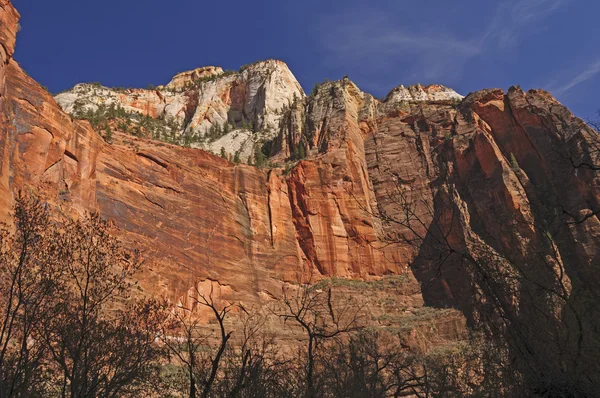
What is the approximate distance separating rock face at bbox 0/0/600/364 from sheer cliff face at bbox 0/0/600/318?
0.13 m

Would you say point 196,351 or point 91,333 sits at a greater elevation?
point 196,351

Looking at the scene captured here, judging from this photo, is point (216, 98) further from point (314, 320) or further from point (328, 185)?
point (314, 320)

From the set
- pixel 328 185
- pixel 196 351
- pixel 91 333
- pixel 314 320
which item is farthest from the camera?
pixel 328 185

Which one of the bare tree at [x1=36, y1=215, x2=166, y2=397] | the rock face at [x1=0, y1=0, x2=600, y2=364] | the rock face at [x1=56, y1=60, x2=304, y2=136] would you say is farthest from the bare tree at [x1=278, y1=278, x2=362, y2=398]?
the rock face at [x1=56, y1=60, x2=304, y2=136]

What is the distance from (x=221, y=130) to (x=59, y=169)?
53297mm

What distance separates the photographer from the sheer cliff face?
3634 cm

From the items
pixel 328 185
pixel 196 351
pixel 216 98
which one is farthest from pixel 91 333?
pixel 216 98

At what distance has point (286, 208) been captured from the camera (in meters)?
53.7

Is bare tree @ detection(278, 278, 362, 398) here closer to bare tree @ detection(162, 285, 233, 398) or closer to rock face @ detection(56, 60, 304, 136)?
bare tree @ detection(162, 285, 233, 398)

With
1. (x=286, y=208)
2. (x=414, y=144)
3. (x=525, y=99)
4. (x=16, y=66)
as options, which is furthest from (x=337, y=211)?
(x=16, y=66)

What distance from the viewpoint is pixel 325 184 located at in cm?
5550

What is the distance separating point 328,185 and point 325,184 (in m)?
0.34

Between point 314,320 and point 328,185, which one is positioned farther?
point 328,185

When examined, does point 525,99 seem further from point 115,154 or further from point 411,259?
point 115,154
